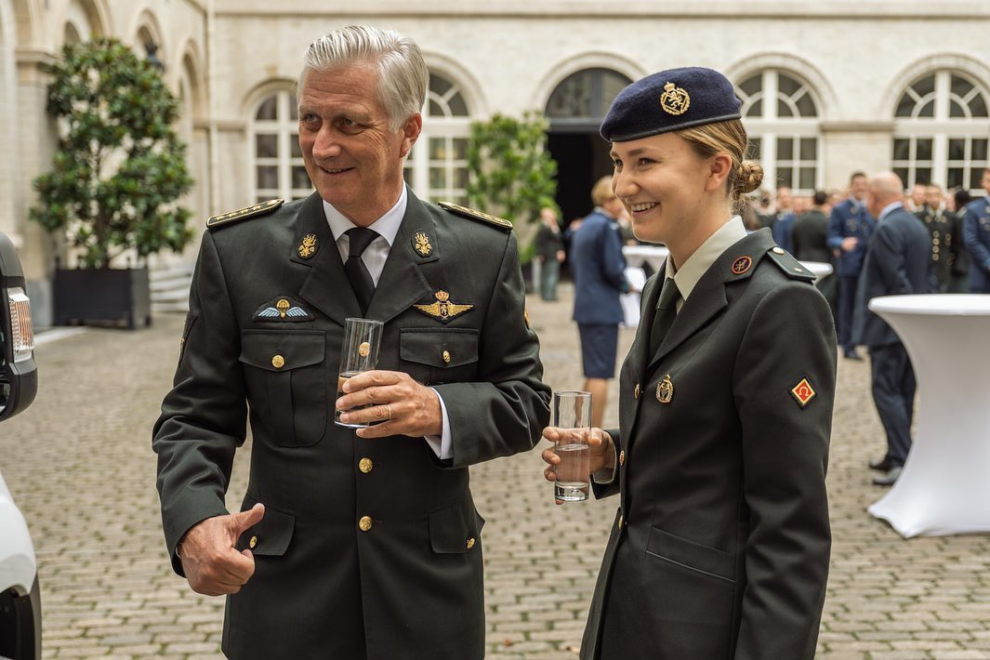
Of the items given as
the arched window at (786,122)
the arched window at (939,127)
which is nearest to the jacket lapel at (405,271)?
the arched window at (786,122)

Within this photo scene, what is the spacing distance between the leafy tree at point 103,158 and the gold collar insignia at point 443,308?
12.9 m

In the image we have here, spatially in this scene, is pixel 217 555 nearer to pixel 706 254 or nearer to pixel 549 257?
pixel 706 254

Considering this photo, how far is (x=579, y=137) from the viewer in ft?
103

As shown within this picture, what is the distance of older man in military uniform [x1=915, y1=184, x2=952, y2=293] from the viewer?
1245 cm

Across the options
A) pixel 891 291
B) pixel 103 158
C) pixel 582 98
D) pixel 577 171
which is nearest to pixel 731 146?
pixel 891 291

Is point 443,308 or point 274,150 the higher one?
point 274,150

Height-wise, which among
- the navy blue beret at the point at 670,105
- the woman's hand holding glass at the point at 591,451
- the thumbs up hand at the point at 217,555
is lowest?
the thumbs up hand at the point at 217,555

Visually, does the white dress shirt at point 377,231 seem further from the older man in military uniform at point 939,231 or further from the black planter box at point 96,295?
the black planter box at point 96,295

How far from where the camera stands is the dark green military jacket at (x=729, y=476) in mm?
1806

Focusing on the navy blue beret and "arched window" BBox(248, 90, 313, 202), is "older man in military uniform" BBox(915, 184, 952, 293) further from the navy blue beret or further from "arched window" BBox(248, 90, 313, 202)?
"arched window" BBox(248, 90, 313, 202)

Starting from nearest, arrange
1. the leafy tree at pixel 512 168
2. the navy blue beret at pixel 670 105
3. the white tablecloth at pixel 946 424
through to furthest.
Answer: the navy blue beret at pixel 670 105, the white tablecloth at pixel 946 424, the leafy tree at pixel 512 168

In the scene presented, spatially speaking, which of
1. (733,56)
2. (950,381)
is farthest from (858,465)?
(733,56)

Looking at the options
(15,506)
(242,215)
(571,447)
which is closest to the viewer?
(571,447)

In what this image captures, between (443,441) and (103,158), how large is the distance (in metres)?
14.0
